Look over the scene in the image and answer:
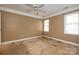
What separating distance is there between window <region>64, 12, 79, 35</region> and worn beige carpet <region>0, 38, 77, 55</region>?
31 cm

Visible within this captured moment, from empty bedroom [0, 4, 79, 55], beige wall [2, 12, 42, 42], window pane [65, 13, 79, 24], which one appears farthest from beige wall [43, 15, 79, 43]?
beige wall [2, 12, 42, 42]

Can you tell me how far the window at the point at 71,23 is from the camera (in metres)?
1.89

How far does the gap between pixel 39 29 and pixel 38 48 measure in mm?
423

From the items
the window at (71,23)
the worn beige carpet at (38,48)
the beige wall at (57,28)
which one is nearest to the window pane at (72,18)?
the window at (71,23)

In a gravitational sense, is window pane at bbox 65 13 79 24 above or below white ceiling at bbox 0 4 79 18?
below

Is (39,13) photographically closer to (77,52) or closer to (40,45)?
(40,45)

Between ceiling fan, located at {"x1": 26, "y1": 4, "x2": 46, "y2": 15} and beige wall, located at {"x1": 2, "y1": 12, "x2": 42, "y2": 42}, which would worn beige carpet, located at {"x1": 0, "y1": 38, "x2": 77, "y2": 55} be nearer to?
beige wall, located at {"x1": 2, "y1": 12, "x2": 42, "y2": 42}

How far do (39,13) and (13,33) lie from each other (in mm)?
698


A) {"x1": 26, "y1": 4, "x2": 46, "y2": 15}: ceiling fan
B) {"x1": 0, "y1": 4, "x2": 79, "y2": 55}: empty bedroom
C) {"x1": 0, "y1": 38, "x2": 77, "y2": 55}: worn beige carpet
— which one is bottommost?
{"x1": 0, "y1": 38, "x2": 77, "y2": 55}: worn beige carpet

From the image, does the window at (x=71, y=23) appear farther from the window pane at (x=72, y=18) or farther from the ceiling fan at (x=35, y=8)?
the ceiling fan at (x=35, y=8)

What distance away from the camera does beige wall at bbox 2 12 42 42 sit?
6.22 feet

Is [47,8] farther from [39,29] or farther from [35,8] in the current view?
[39,29]
